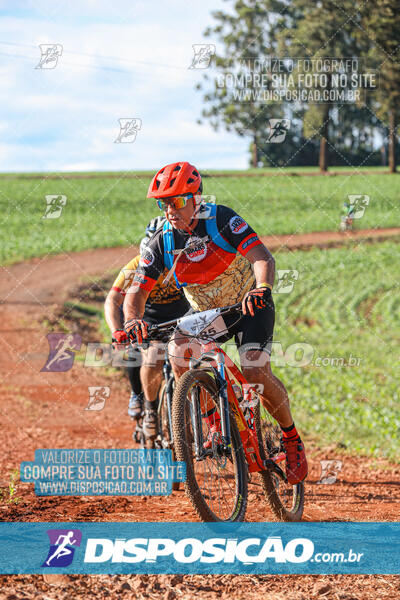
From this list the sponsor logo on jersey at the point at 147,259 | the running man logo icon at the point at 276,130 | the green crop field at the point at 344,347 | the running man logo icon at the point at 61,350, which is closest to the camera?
the sponsor logo on jersey at the point at 147,259

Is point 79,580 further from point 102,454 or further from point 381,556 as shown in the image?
point 102,454

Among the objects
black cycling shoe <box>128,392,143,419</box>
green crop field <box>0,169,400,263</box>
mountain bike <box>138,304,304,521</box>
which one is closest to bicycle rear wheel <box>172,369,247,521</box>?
mountain bike <box>138,304,304,521</box>

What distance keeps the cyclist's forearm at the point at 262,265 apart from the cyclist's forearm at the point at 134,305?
878 millimetres

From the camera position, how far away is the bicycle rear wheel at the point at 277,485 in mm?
4996

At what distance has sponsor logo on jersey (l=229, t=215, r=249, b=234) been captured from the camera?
480 cm

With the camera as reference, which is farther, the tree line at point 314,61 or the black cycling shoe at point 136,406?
the tree line at point 314,61

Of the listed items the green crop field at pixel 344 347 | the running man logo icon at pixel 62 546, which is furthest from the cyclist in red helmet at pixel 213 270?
the green crop field at pixel 344 347

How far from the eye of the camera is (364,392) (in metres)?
11.5

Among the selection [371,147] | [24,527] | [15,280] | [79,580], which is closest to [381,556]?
[79,580]

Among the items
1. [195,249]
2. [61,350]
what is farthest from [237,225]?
[61,350]

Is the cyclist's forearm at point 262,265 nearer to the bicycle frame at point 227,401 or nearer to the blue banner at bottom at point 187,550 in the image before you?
the bicycle frame at point 227,401

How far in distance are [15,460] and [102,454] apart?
1.07 meters

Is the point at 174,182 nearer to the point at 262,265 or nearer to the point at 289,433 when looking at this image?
the point at 262,265

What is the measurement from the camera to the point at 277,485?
16.9 ft
